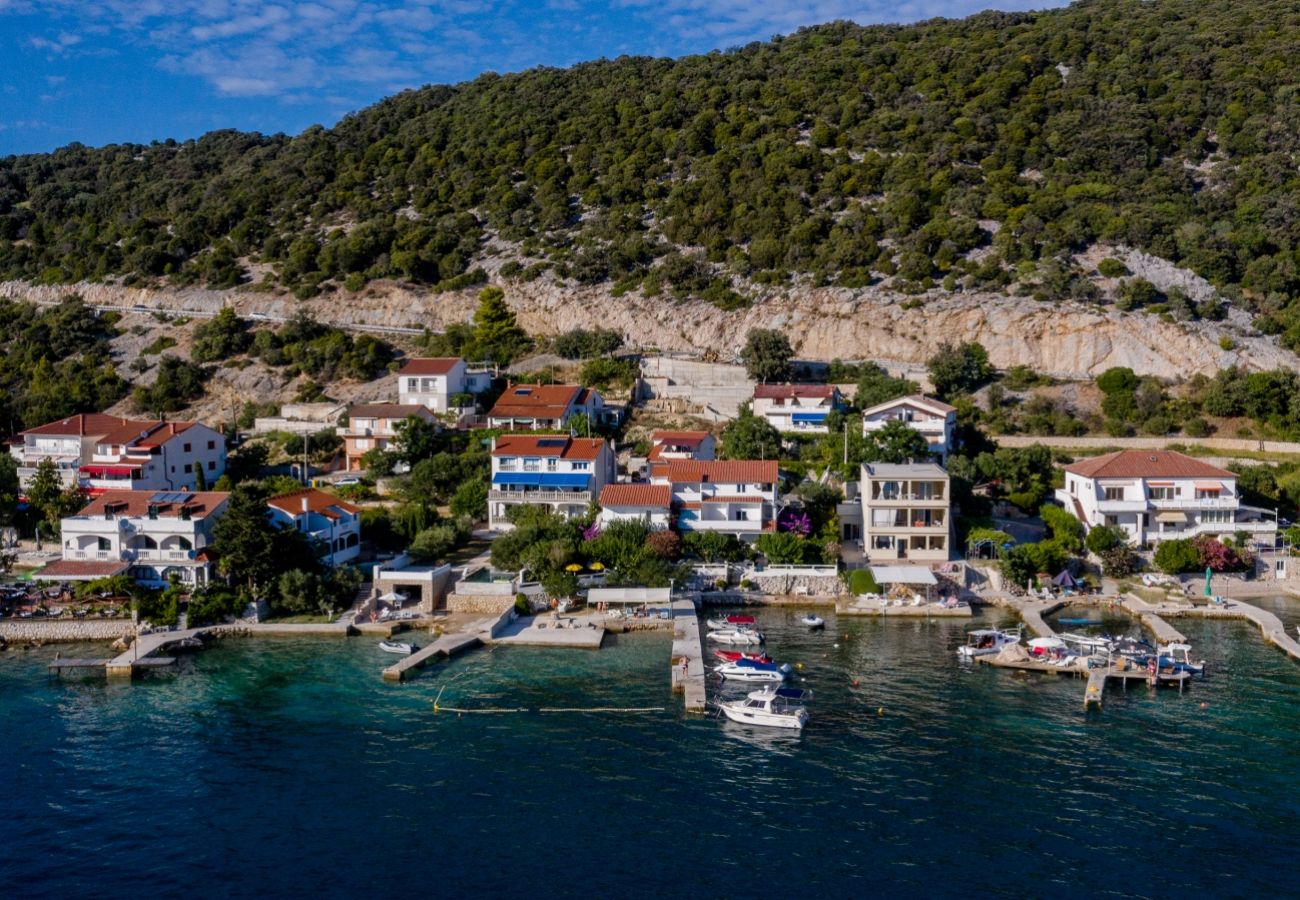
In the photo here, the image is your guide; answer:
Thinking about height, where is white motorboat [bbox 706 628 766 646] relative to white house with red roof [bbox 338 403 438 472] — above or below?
below

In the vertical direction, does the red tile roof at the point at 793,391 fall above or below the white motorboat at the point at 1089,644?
above

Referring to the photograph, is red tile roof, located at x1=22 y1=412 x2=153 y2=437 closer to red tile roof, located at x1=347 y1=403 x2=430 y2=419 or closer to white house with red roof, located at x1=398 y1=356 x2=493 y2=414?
red tile roof, located at x1=347 y1=403 x2=430 y2=419

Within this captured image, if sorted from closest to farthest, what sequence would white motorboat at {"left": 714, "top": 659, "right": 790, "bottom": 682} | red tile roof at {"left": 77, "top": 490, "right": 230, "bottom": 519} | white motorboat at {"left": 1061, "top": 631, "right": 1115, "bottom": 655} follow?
white motorboat at {"left": 714, "top": 659, "right": 790, "bottom": 682} → white motorboat at {"left": 1061, "top": 631, "right": 1115, "bottom": 655} → red tile roof at {"left": 77, "top": 490, "right": 230, "bottom": 519}

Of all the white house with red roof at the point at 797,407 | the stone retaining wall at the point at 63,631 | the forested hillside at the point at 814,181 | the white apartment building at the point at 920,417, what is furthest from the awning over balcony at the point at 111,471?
the forested hillside at the point at 814,181

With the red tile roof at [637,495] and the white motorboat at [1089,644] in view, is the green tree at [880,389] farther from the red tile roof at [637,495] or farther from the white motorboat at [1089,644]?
the white motorboat at [1089,644]

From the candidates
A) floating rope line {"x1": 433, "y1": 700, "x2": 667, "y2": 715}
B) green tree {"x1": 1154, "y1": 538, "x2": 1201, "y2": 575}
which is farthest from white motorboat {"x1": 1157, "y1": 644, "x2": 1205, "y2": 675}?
floating rope line {"x1": 433, "y1": 700, "x2": 667, "y2": 715}

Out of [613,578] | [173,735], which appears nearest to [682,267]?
[613,578]

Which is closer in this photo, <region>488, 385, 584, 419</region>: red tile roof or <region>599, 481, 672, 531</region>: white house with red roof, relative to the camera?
<region>599, 481, 672, 531</region>: white house with red roof

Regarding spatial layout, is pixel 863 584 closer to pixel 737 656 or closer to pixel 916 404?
pixel 737 656
